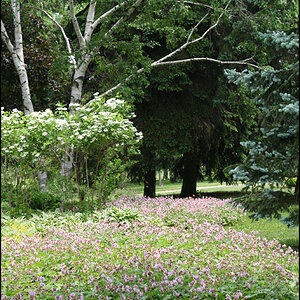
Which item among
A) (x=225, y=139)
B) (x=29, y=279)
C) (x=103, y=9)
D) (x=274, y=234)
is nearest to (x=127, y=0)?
(x=103, y=9)

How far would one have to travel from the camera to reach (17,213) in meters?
8.28

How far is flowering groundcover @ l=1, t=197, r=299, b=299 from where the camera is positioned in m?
4.12

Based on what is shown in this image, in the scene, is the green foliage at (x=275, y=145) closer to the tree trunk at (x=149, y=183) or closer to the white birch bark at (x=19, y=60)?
the white birch bark at (x=19, y=60)

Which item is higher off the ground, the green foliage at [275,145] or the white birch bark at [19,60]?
the white birch bark at [19,60]

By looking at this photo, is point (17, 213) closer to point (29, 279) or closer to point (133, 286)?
point (29, 279)

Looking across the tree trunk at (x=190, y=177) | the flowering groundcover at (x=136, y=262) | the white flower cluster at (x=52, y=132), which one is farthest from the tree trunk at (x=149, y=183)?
the flowering groundcover at (x=136, y=262)

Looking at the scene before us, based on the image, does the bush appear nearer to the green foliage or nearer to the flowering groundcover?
the flowering groundcover

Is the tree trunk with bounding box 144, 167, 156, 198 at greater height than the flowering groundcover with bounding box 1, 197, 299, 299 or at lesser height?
greater

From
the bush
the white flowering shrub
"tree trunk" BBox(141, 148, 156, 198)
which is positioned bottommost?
the bush

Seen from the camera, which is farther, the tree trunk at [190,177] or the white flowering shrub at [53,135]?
the tree trunk at [190,177]

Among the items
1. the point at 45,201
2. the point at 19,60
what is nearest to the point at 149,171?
the point at 45,201

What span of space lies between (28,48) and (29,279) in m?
9.10

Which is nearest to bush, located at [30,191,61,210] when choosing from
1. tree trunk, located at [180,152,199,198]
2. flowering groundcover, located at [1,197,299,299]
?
flowering groundcover, located at [1,197,299,299]

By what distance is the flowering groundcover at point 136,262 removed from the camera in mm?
4125
